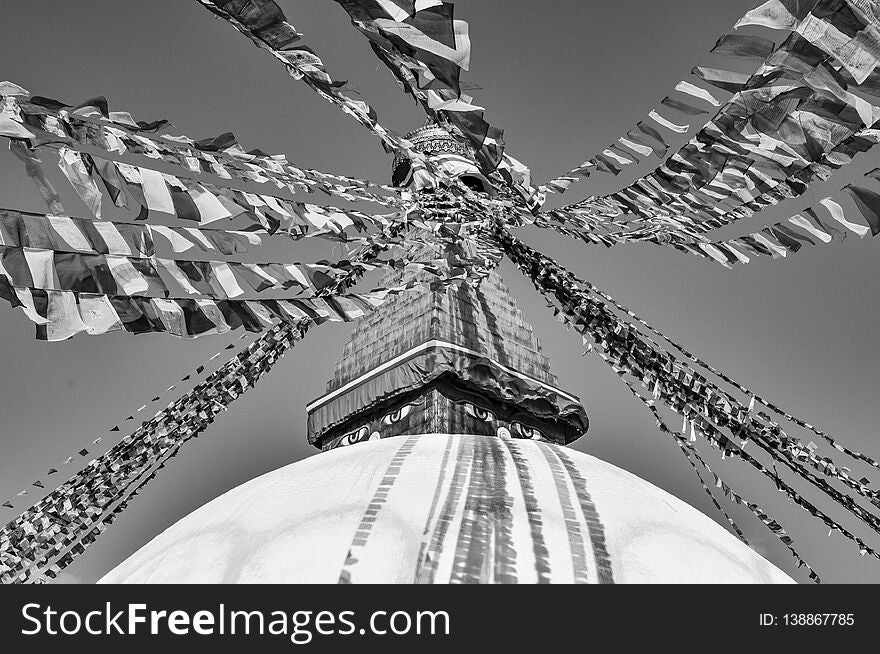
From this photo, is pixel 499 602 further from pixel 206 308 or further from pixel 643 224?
pixel 643 224

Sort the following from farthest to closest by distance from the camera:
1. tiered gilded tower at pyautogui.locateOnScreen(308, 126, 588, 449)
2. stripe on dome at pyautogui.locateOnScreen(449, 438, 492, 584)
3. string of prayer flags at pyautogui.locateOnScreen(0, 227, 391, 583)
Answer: tiered gilded tower at pyautogui.locateOnScreen(308, 126, 588, 449) < string of prayer flags at pyautogui.locateOnScreen(0, 227, 391, 583) < stripe on dome at pyautogui.locateOnScreen(449, 438, 492, 584)

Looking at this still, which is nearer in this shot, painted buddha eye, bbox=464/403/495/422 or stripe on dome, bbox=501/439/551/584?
stripe on dome, bbox=501/439/551/584

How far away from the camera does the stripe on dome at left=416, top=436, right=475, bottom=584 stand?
2480mm

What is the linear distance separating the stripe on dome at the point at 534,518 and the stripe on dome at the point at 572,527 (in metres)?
0.12

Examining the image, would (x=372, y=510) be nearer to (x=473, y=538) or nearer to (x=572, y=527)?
(x=473, y=538)

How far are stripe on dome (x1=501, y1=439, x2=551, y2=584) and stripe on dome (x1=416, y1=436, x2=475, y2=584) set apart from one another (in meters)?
0.29

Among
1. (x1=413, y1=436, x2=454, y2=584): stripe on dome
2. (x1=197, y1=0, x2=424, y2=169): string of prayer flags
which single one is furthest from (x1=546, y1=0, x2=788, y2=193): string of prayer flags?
(x1=413, y1=436, x2=454, y2=584): stripe on dome

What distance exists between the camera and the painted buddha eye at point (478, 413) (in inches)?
204

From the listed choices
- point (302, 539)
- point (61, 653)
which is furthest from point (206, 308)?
point (61, 653)

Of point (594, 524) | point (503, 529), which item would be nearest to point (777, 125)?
point (594, 524)

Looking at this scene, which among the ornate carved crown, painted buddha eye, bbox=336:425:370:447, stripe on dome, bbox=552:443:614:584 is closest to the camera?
stripe on dome, bbox=552:443:614:584

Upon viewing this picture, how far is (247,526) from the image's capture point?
2973 millimetres

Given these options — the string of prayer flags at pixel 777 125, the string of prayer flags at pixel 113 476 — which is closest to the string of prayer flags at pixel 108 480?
the string of prayer flags at pixel 113 476

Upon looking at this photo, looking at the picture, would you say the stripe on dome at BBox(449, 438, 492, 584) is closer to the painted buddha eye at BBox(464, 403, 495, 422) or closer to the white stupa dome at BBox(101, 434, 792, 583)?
the white stupa dome at BBox(101, 434, 792, 583)
